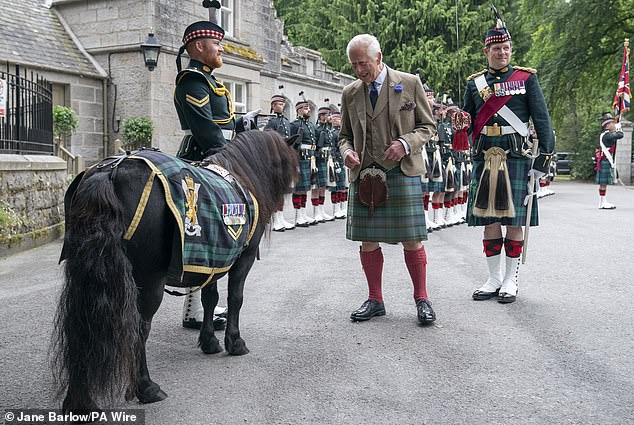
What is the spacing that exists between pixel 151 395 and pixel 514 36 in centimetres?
3284

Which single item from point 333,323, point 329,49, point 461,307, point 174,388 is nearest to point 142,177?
point 174,388

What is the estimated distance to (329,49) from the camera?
111 ft

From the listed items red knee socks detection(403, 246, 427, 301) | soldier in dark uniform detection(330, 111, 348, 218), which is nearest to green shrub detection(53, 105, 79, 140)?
soldier in dark uniform detection(330, 111, 348, 218)

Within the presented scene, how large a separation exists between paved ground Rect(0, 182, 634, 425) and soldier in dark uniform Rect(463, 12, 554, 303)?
1.56ft

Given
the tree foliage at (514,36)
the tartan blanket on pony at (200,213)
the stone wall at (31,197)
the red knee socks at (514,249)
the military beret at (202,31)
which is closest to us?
the tartan blanket on pony at (200,213)

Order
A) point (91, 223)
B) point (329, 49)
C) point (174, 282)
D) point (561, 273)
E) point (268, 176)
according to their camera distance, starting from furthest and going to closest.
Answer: point (329, 49)
point (561, 273)
point (268, 176)
point (174, 282)
point (91, 223)

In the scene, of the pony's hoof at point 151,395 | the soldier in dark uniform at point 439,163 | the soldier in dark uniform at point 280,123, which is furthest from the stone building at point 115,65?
the pony's hoof at point 151,395

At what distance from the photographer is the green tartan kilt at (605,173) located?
15.5m

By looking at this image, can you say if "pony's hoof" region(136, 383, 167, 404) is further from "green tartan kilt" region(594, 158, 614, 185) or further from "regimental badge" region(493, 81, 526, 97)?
"green tartan kilt" region(594, 158, 614, 185)

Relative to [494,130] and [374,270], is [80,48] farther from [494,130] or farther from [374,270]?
[374,270]

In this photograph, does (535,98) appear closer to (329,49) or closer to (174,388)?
(174,388)

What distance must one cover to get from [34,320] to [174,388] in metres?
2.07

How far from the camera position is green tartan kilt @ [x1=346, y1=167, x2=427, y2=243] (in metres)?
4.91

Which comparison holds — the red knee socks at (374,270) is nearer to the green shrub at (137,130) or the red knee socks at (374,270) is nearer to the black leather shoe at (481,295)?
the black leather shoe at (481,295)
